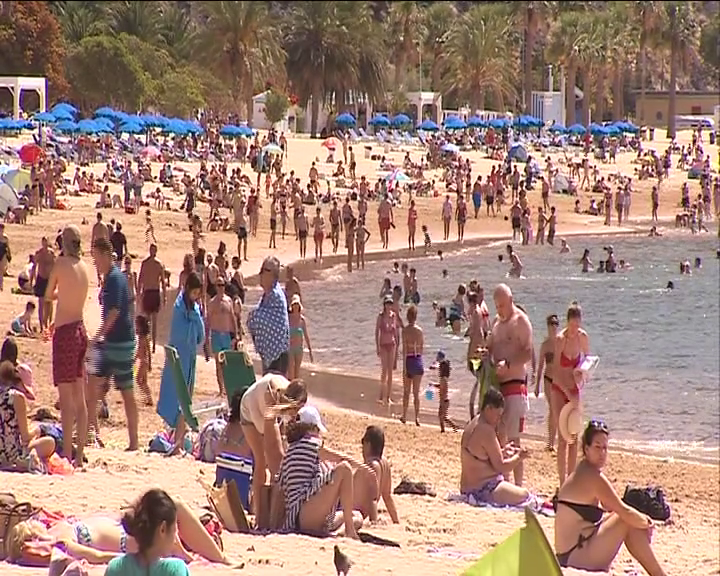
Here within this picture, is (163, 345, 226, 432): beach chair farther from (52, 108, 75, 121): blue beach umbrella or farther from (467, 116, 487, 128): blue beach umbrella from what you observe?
(467, 116, 487, 128): blue beach umbrella

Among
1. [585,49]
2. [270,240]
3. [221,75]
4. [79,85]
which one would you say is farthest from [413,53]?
[270,240]

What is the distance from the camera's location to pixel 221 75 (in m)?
51.3

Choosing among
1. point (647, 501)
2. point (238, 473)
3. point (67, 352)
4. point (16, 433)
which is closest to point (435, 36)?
point (647, 501)

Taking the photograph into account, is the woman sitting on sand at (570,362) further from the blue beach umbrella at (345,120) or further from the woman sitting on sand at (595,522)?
the blue beach umbrella at (345,120)

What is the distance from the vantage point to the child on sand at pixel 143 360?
11960 millimetres

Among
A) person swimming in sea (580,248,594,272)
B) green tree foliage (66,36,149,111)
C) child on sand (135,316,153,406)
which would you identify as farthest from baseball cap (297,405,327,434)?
green tree foliage (66,36,149,111)

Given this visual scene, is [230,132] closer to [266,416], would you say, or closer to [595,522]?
[266,416]

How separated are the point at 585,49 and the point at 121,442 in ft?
189

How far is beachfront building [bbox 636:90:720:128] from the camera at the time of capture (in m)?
77.2

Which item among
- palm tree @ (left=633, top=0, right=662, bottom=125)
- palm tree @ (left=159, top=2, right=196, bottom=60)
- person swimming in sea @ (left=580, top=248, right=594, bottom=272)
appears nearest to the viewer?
person swimming in sea @ (left=580, top=248, right=594, bottom=272)

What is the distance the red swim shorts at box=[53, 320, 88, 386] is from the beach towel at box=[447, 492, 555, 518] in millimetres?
2385

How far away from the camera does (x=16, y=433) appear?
740cm

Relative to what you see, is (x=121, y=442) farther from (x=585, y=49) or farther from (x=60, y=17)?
(x=585, y=49)

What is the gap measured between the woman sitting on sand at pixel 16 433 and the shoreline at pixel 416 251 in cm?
1602
